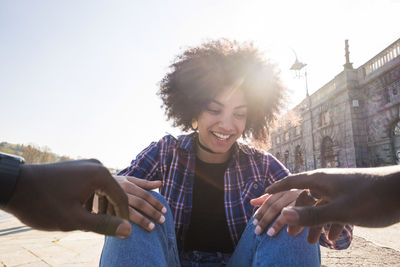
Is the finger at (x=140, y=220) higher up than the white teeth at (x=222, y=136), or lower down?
lower down

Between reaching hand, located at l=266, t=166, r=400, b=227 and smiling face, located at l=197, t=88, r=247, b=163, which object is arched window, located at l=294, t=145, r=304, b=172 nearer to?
smiling face, located at l=197, t=88, r=247, b=163

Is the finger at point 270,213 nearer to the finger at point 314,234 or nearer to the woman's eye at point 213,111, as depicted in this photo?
the finger at point 314,234

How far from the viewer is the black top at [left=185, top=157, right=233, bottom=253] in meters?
1.63

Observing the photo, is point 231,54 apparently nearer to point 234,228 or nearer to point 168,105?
point 168,105

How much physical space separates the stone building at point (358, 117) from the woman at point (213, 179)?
9419 millimetres

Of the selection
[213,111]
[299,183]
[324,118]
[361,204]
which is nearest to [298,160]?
[324,118]

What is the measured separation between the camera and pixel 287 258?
1003 mm

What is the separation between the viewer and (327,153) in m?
13.3

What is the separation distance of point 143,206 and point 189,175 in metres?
0.71

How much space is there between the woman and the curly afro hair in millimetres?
10

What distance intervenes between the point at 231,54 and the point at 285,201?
5.19 feet

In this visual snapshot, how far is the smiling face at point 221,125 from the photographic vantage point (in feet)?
6.19

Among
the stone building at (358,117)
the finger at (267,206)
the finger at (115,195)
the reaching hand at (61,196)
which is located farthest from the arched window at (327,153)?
the reaching hand at (61,196)

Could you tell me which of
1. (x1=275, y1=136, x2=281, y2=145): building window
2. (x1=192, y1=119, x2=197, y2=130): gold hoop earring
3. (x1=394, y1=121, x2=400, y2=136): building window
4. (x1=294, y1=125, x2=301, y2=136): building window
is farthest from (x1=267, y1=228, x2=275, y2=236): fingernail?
(x1=275, y1=136, x2=281, y2=145): building window
